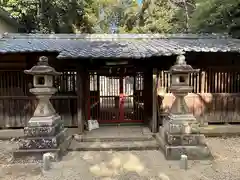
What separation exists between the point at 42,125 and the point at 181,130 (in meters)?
4.00

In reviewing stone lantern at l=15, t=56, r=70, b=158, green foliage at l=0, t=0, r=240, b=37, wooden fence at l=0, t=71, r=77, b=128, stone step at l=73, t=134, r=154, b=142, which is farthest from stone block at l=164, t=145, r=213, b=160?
green foliage at l=0, t=0, r=240, b=37

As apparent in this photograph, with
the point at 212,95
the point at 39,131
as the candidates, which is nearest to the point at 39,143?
the point at 39,131

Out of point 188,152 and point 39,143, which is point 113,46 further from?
point 188,152

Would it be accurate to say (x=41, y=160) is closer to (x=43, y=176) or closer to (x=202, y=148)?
(x=43, y=176)

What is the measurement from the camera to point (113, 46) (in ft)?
28.5

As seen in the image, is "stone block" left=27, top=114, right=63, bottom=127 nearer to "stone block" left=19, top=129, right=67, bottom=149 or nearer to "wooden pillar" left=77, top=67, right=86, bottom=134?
"stone block" left=19, top=129, right=67, bottom=149

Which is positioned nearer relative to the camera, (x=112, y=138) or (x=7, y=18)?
(x=112, y=138)

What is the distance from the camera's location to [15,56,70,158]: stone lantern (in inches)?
253

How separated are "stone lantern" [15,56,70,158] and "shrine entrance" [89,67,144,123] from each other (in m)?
2.82

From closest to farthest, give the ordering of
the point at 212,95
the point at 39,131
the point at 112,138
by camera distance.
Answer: the point at 39,131, the point at 112,138, the point at 212,95

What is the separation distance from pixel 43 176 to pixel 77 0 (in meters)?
15.4

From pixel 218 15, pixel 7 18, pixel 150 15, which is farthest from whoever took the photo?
pixel 150 15

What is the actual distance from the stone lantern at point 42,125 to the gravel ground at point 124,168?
1.55 ft

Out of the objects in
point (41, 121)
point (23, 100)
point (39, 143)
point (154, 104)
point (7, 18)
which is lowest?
point (39, 143)
